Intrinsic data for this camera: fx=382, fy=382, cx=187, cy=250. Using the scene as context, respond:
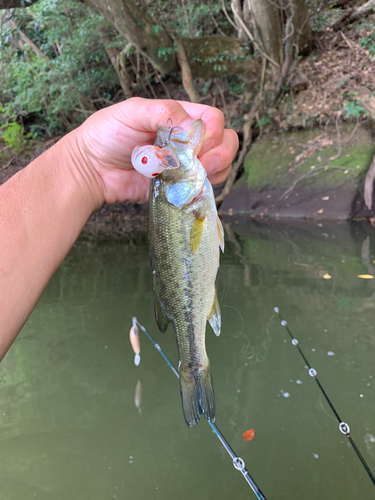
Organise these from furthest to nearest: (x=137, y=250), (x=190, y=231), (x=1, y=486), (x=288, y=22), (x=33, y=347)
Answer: (x=288, y=22)
(x=137, y=250)
(x=33, y=347)
(x=1, y=486)
(x=190, y=231)

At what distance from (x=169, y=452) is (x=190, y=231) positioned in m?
1.86

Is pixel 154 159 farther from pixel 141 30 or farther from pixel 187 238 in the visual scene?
pixel 141 30

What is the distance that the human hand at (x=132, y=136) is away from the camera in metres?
1.41

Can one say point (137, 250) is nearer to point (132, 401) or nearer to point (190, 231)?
point (132, 401)

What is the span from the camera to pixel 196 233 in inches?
52.2

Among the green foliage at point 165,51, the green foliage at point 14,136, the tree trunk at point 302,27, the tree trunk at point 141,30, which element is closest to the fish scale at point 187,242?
the tree trunk at point 141,30

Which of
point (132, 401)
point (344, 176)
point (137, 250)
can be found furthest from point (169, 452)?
point (344, 176)

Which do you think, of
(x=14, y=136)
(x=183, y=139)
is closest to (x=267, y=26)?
(x=183, y=139)

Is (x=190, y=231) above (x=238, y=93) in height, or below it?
above

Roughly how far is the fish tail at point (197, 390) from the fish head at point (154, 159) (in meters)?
0.71

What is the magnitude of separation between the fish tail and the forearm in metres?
0.62

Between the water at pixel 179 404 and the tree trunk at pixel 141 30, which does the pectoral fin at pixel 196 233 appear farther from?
the tree trunk at pixel 141 30

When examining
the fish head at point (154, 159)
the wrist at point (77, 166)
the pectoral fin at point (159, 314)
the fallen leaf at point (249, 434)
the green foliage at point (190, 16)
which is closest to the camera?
the fish head at point (154, 159)

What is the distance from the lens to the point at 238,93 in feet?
34.9
